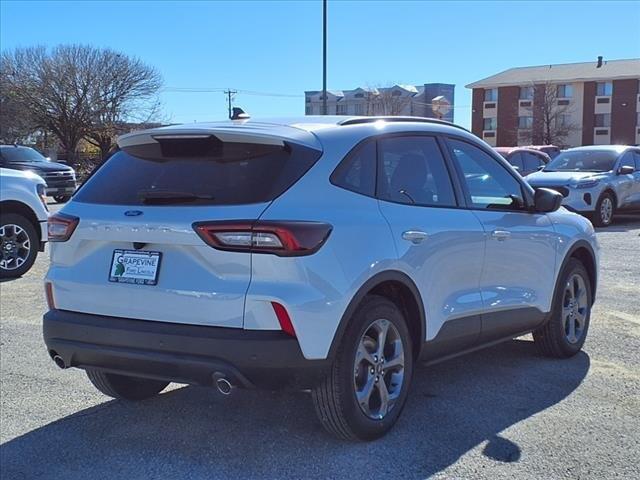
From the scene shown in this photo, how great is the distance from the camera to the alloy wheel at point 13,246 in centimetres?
936

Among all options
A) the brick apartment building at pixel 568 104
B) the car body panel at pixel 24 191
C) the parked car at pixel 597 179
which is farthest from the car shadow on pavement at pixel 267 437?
the brick apartment building at pixel 568 104

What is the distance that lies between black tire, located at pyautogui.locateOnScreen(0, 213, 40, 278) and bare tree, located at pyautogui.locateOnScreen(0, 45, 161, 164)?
135ft

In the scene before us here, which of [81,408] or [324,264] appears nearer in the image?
[324,264]

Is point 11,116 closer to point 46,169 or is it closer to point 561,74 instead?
point 46,169

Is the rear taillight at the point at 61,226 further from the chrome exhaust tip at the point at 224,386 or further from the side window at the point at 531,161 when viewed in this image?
the side window at the point at 531,161

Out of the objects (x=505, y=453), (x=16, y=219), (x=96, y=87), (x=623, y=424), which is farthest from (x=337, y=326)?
(x=96, y=87)

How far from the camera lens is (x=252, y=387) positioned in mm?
3510

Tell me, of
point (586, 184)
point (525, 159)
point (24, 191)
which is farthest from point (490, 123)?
point (24, 191)

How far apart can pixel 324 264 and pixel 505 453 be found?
140cm

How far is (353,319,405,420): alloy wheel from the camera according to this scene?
392 cm

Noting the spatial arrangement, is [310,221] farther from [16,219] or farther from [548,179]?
[548,179]

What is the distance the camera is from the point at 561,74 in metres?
69.2

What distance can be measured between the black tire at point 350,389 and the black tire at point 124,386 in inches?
49.8

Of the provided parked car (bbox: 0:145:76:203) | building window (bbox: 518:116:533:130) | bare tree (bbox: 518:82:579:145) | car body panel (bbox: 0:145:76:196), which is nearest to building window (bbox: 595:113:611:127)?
Answer: bare tree (bbox: 518:82:579:145)
